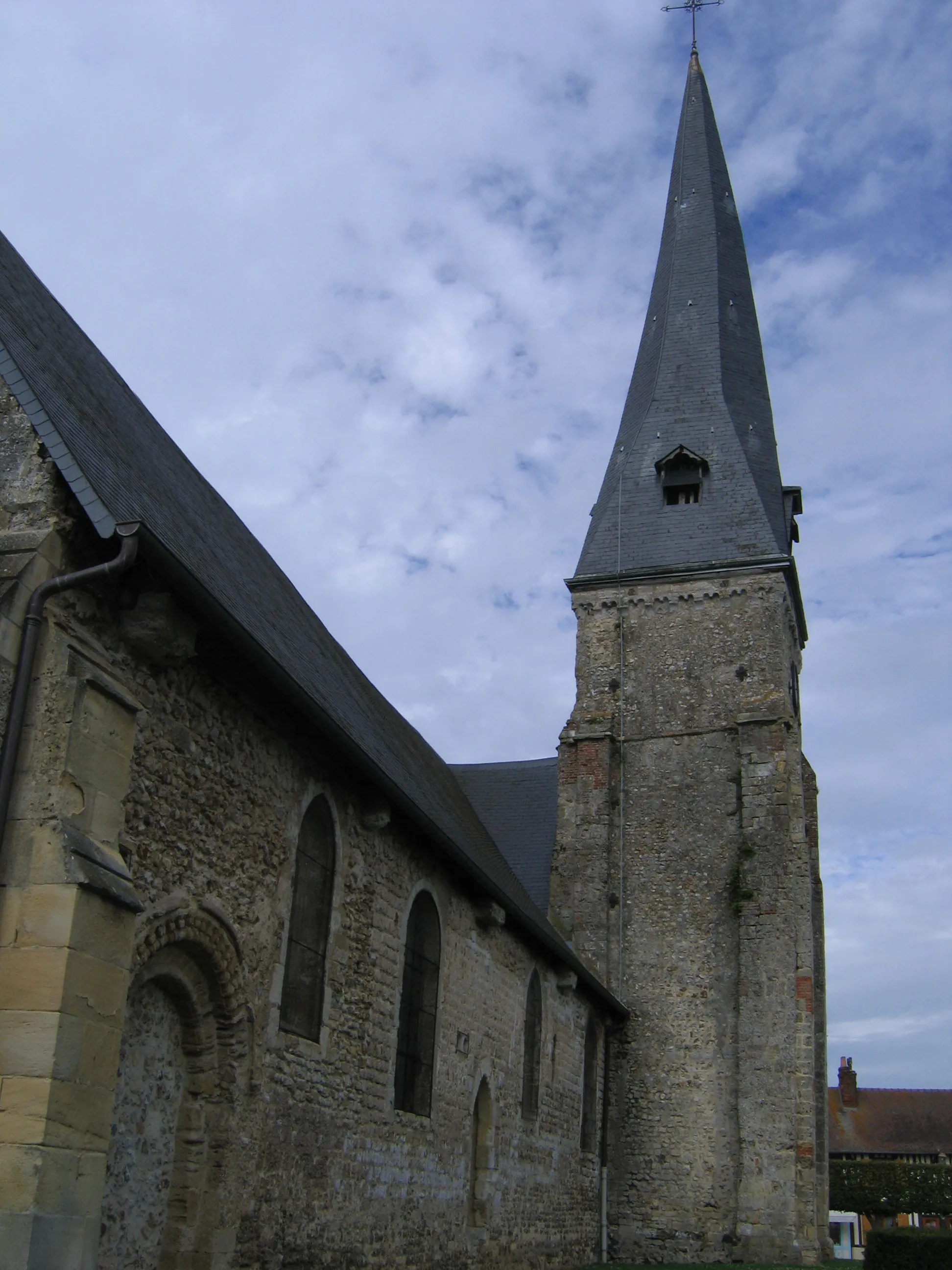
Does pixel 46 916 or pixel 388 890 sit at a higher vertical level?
pixel 388 890

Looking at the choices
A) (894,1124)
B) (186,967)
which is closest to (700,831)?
(186,967)

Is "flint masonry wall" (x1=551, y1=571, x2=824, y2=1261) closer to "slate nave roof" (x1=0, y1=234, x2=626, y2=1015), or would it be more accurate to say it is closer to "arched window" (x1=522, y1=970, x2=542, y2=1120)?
"arched window" (x1=522, y1=970, x2=542, y2=1120)

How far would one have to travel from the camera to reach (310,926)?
8.98 meters

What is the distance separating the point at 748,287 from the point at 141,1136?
72.1 feet

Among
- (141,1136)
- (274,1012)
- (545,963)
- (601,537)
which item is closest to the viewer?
(141,1136)

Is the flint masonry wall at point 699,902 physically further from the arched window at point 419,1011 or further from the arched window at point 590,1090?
the arched window at point 419,1011

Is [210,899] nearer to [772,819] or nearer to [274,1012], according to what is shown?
[274,1012]

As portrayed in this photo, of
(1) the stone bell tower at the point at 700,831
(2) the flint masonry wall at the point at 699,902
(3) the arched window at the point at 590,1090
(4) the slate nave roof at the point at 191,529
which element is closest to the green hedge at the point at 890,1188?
(1) the stone bell tower at the point at 700,831

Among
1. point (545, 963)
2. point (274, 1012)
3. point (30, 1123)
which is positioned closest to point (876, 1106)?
point (545, 963)

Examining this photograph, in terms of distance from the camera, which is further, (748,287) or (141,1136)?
(748,287)

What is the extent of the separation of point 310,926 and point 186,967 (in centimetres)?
161

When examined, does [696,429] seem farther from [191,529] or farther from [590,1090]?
[191,529]

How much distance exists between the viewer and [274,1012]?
8.17 m

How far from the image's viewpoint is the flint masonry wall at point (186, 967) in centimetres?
564
